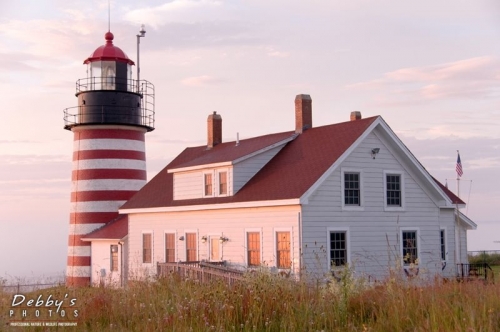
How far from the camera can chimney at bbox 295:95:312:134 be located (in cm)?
2834

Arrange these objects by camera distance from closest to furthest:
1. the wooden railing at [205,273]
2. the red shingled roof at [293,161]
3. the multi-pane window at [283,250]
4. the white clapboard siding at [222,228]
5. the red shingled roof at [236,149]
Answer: the wooden railing at [205,273], the multi-pane window at [283,250], the white clapboard siding at [222,228], the red shingled roof at [293,161], the red shingled roof at [236,149]

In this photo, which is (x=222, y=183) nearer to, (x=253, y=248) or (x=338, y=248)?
(x=253, y=248)

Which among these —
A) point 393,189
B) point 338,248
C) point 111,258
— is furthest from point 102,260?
point 393,189

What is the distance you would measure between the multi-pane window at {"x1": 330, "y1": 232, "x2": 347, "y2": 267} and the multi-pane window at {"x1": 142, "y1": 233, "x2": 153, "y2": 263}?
9.97 meters

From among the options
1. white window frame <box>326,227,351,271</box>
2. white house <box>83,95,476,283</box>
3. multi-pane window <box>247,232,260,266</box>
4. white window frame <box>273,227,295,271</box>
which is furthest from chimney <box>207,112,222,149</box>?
white window frame <box>326,227,351,271</box>

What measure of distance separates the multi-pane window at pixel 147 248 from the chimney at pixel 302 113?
8234 mm

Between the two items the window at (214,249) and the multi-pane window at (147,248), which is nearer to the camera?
the window at (214,249)

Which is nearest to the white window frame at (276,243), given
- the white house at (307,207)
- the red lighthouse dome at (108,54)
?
the white house at (307,207)

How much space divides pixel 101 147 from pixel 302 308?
967 inches

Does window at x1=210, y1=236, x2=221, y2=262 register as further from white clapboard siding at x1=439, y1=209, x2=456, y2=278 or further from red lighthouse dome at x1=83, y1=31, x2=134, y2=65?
red lighthouse dome at x1=83, y1=31, x2=134, y2=65

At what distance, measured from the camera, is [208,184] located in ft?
91.3

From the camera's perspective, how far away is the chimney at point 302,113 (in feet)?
93.0

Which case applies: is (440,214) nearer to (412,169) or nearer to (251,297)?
(412,169)

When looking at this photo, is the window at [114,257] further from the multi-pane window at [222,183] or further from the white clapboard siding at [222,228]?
the multi-pane window at [222,183]
